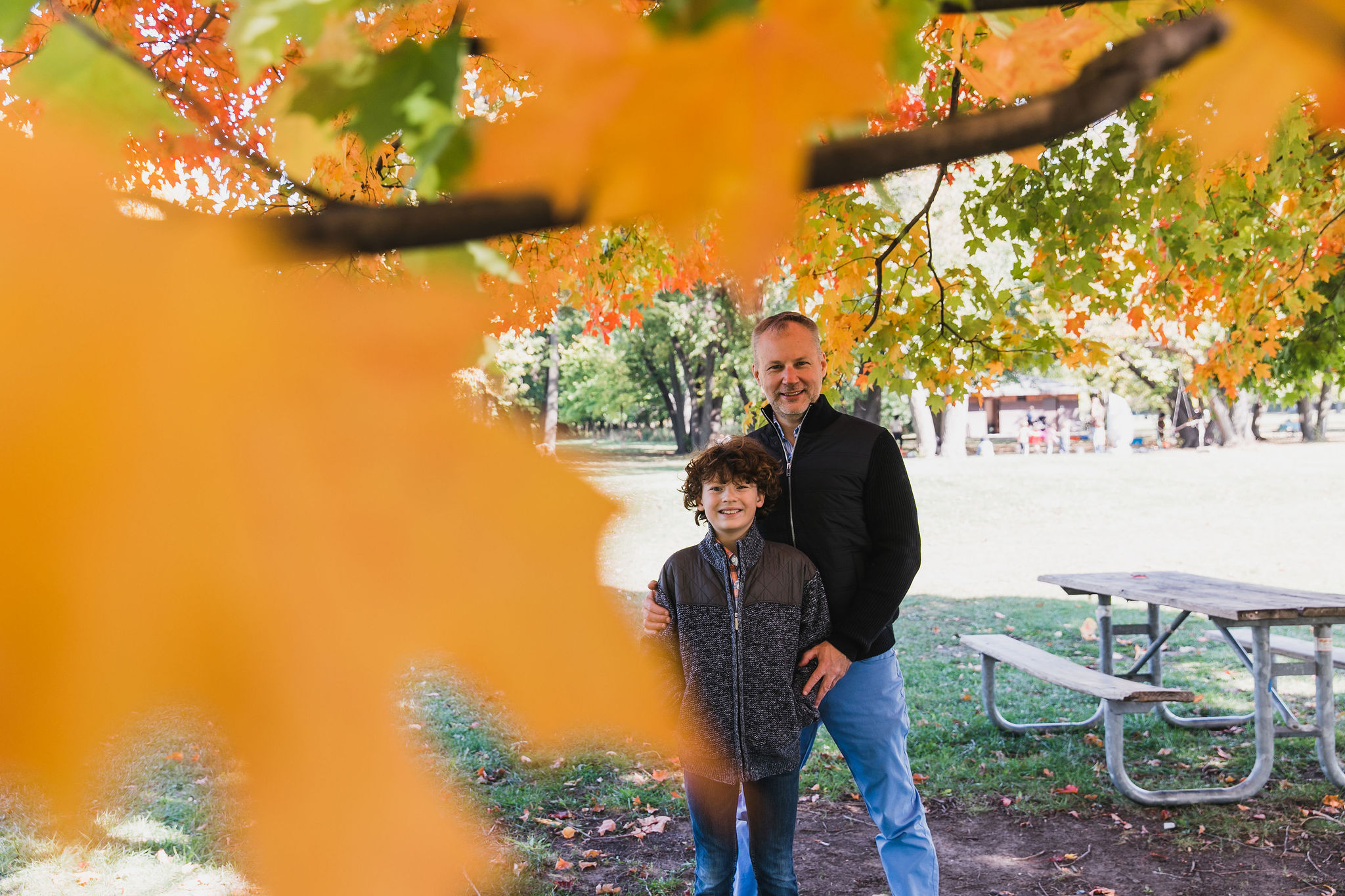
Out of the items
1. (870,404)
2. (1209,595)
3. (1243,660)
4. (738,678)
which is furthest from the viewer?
(870,404)

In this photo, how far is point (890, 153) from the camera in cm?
44

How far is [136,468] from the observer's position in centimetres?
35

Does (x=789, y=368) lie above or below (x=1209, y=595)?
above

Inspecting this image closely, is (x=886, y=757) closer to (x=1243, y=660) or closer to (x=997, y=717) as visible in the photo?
(x=997, y=717)

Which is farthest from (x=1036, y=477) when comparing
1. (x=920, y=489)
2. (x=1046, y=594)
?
(x=1046, y=594)

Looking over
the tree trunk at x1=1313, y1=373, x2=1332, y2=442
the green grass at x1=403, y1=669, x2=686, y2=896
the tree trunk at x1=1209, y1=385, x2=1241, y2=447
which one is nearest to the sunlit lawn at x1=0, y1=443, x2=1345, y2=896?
the green grass at x1=403, y1=669, x2=686, y2=896

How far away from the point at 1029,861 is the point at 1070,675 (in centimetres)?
92

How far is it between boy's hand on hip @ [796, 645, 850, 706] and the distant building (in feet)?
125

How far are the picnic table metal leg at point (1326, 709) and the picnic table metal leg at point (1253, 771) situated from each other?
27 cm

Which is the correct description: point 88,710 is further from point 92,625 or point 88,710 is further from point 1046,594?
point 1046,594

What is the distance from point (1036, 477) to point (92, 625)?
19.7 meters

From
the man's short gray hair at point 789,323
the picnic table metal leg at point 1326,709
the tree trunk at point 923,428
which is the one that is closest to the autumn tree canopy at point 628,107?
the man's short gray hair at point 789,323

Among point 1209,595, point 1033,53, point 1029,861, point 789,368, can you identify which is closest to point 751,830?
point 789,368

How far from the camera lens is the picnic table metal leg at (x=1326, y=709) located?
14.4ft
